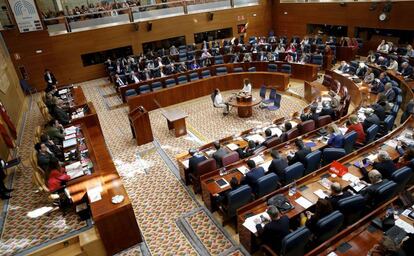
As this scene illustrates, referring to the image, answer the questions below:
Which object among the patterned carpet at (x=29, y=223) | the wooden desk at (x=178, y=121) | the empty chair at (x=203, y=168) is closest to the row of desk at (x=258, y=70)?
the wooden desk at (x=178, y=121)

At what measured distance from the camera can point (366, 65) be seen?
40.2 feet

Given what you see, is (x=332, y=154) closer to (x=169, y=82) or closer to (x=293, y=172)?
(x=293, y=172)

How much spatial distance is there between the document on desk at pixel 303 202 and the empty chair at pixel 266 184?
64 centimetres

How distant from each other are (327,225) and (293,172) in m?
1.69

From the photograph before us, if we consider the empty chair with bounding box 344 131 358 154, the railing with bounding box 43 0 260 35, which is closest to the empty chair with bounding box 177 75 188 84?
the railing with bounding box 43 0 260 35

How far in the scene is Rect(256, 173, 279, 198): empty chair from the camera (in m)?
5.88

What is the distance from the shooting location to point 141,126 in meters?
9.69

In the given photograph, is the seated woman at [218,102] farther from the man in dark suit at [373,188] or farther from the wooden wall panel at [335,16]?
the wooden wall panel at [335,16]

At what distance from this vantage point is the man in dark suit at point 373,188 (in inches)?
204

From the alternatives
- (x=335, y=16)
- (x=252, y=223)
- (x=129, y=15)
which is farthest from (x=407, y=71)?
(x=129, y=15)

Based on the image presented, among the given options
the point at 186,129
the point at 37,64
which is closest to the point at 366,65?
the point at 186,129

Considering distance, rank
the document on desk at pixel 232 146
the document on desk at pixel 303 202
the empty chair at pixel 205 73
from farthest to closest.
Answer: the empty chair at pixel 205 73, the document on desk at pixel 232 146, the document on desk at pixel 303 202

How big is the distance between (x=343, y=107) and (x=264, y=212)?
18.5 feet

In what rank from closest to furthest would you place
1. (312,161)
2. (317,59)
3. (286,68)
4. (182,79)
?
(312,161) → (182,79) → (286,68) → (317,59)
